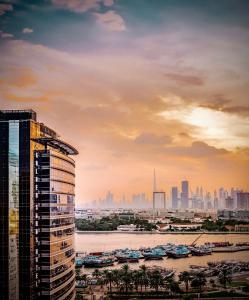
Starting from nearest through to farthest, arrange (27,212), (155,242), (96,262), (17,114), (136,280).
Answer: (27,212), (17,114), (136,280), (96,262), (155,242)

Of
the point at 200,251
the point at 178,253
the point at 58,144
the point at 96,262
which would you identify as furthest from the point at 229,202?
the point at 58,144

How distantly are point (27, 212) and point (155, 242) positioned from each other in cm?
1260

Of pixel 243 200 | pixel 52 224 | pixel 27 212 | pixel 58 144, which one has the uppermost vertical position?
pixel 58 144

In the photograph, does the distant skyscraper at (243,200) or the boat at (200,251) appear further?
the distant skyscraper at (243,200)

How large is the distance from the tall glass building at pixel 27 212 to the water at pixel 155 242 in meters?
6.48

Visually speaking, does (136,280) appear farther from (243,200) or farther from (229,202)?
(229,202)

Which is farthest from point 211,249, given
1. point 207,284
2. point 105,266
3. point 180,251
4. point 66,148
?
point 66,148

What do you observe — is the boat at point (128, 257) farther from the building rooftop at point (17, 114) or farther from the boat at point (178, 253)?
the building rooftop at point (17, 114)

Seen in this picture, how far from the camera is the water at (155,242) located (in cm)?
1195

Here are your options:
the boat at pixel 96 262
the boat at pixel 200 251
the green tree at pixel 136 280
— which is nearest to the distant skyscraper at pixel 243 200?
the boat at pixel 200 251

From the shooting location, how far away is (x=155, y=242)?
1636 centimetres

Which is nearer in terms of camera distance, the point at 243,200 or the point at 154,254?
the point at 154,254

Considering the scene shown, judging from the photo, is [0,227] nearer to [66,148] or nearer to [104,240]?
[66,148]

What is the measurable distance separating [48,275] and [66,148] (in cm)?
142
